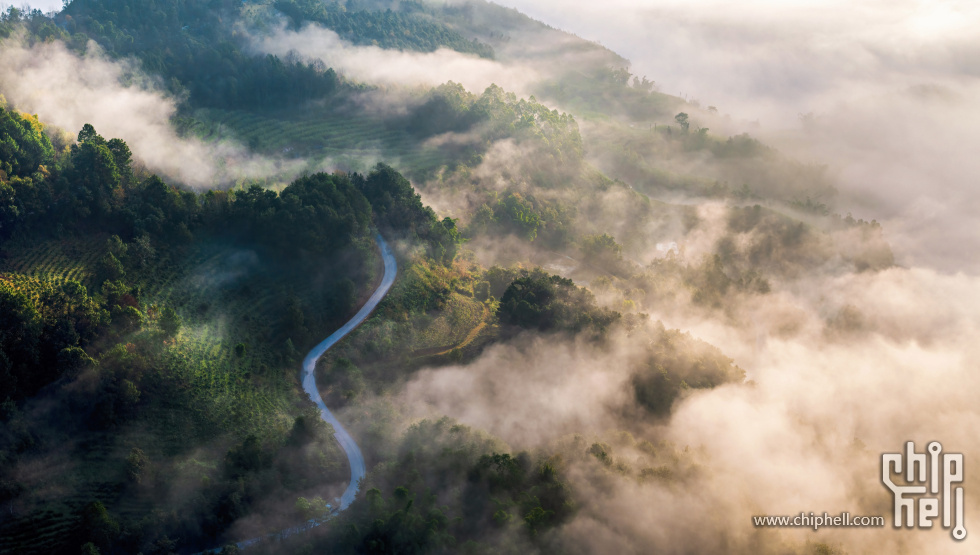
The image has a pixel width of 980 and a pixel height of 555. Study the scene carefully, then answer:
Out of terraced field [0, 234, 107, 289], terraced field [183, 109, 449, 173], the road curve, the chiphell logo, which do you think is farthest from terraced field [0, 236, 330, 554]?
the chiphell logo

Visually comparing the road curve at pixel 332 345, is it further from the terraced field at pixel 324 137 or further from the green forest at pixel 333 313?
the terraced field at pixel 324 137

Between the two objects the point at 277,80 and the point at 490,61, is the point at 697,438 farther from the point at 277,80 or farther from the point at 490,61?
the point at 490,61

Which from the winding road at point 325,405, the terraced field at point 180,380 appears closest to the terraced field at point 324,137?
the winding road at point 325,405

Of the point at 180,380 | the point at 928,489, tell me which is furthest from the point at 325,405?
the point at 928,489

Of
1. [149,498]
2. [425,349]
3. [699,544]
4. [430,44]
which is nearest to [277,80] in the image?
[430,44]

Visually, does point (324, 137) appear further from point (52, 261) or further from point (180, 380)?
point (180, 380)

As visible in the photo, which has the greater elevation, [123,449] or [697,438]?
[123,449]
